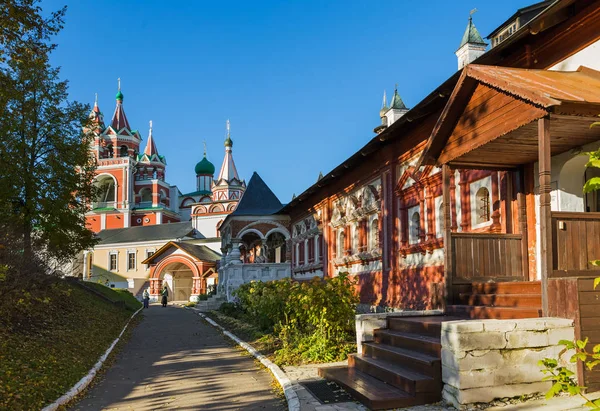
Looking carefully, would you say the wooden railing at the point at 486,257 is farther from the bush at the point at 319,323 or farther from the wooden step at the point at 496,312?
the bush at the point at 319,323

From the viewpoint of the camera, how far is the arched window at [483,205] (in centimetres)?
1012

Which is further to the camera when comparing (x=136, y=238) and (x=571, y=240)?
(x=136, y=238)

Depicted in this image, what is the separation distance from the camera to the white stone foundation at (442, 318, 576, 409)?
18.2 ft

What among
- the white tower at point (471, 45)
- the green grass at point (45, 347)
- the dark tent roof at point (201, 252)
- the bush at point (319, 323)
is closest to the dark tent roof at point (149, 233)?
the dark tent roof at point (201, 252)

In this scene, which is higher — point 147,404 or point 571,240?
point 571,240

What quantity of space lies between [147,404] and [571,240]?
5.52m

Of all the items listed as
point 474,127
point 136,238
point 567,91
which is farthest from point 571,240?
point 136,238

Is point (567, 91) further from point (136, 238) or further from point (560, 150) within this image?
point (136, 238)

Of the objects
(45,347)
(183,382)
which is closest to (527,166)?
(183,382)

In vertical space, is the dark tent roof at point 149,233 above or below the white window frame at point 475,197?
above

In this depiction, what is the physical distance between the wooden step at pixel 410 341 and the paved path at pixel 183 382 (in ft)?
5.62

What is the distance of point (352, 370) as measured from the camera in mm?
7711

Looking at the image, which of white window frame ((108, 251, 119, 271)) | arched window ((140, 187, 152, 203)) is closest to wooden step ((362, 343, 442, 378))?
white window frame ((108, 251, 119, 271))

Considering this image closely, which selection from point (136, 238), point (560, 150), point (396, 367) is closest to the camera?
point (396, 367)
